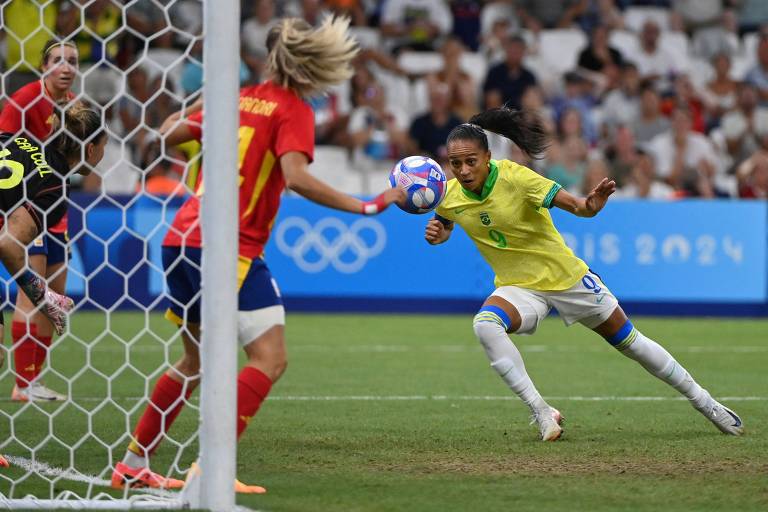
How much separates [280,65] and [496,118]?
7.92ft

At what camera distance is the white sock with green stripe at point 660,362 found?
23.3 feet

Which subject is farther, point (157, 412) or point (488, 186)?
point (488, 186)

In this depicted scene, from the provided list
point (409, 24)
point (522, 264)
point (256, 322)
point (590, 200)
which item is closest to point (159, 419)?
point (256, 322)

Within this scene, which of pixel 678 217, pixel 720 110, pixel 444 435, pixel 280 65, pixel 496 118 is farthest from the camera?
pixel 720 110

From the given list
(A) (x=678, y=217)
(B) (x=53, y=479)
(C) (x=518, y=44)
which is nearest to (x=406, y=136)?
(C) (x=518, y=44)

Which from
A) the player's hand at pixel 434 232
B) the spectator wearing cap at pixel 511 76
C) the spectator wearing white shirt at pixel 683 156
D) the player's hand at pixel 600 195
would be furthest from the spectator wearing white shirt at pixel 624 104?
the player's hand at pixel 600 195

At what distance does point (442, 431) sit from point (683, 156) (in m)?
11.5

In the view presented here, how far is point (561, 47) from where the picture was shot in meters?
20.3

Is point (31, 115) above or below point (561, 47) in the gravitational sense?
below

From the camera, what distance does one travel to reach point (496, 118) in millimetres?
7469

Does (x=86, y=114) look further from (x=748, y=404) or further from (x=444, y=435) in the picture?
(x=748, y=404)

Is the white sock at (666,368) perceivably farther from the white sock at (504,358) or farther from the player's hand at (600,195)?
the player's hand at (600,195)

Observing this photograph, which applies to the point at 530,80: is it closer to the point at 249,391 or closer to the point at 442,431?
the point at 442,431

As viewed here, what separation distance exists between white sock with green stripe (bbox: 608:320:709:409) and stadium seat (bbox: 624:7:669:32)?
1467 centimetres
